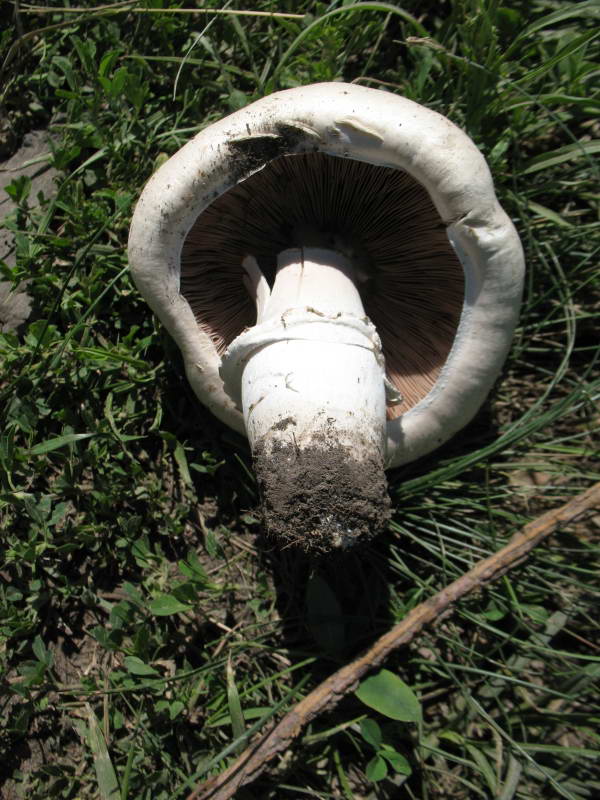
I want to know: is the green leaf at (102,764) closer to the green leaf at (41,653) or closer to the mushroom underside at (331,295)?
the green leaf at (41,653)

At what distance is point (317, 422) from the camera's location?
1740 millimetres

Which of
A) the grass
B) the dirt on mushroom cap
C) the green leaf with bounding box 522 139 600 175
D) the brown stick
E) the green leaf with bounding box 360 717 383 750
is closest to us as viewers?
the dirt on mushroom cap

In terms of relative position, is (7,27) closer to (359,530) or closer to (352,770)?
(359,530)

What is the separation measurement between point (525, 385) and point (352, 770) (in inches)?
56.7

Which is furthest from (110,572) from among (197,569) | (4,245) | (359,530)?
(4,245)

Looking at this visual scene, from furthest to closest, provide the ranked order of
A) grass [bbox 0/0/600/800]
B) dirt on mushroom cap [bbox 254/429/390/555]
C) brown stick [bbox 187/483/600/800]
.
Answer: grass [bbox 0/0/600/800] → brown stick [bbox 187/483/600/800] → dirt on mushroom cap [bbox 254/429/390/555]

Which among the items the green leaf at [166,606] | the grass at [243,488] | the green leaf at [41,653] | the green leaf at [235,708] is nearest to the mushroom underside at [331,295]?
the grass at [243,488]

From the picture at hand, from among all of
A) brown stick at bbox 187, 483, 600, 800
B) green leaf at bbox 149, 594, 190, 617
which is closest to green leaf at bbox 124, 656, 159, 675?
green leaf at bbox 149, 594, 190, 617

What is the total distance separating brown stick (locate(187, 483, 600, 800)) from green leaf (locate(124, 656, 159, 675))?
14.0 inches

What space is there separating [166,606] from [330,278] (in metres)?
1.11

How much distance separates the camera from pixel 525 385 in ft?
8.20

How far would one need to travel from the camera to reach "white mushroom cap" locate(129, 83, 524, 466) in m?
1.74

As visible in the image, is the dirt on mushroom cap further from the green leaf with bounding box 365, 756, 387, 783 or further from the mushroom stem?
the green leaf with bounding box 365, 756, 387, 783

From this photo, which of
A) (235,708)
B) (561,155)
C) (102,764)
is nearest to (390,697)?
(235,708)
